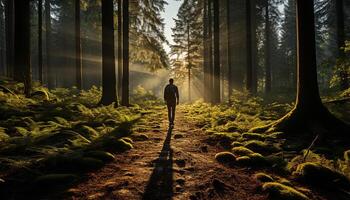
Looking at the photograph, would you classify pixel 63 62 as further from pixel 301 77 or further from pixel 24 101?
pixel 301 77

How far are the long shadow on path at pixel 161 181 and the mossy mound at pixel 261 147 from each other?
2.03 meters

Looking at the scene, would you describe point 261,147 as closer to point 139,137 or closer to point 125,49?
point 139,137

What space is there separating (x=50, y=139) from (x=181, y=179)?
3825mm

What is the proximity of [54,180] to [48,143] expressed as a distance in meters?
2.48

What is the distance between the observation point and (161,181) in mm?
4598

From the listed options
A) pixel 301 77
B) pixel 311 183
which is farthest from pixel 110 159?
pixel 301 77

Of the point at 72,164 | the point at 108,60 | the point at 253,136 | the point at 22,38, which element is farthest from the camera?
the point at 108,60

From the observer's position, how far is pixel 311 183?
183 inches

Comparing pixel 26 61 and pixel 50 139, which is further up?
pixel 26 61

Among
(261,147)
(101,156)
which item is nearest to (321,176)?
(261,147)

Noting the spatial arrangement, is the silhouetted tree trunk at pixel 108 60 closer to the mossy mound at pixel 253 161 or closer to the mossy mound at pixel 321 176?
the mossy mound at pixel 253 161

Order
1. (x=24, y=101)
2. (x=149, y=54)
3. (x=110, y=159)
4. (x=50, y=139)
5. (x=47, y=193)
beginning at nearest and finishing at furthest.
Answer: (x=47, y=193) → (x=110, y=159) → (x=50, y=139) → (x=24, y=101) → (x=149, y=54)

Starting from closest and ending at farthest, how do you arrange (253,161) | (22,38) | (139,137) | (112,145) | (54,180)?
1. (54,180)
2. (253,161)
3. (112,145)
4. (139,137)
5. (22,38)

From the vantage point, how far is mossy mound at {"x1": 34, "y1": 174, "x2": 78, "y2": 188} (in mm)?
4165
